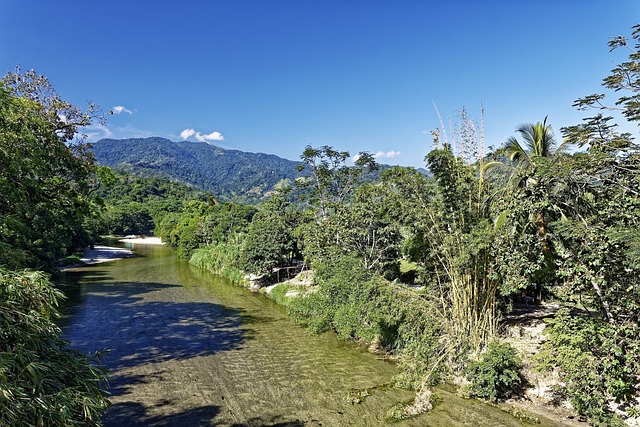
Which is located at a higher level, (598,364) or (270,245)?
(270,245)

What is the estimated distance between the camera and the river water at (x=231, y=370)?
31.4ft

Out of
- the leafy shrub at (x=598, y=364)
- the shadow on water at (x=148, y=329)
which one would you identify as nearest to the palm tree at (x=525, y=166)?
the leafy shrub at (x=598, y=364)

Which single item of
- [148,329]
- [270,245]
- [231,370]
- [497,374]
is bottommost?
[148,329]

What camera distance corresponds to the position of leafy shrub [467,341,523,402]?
389 inches

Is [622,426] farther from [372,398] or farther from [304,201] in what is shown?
[304,201]

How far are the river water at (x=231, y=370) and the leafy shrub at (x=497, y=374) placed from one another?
1.53ft

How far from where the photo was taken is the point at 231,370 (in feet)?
41.9

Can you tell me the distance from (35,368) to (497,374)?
10.4m

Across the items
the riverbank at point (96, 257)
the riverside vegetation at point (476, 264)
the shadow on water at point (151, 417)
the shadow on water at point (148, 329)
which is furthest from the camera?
the riverbank at point (96, 257)

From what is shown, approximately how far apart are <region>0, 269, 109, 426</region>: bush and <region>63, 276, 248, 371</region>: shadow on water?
9.62 m

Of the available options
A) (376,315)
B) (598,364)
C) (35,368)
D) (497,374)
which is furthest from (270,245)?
(35,368)

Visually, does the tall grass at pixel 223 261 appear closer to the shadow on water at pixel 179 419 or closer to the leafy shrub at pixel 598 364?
the shadow on water at pixel 179 419

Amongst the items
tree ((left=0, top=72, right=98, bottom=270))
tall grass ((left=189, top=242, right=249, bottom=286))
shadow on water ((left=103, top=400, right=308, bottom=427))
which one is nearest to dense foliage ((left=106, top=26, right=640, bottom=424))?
shadow on water ((left=103, top=400, right=308, bottom=427))

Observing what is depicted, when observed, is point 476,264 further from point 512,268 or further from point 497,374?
point 497,374
